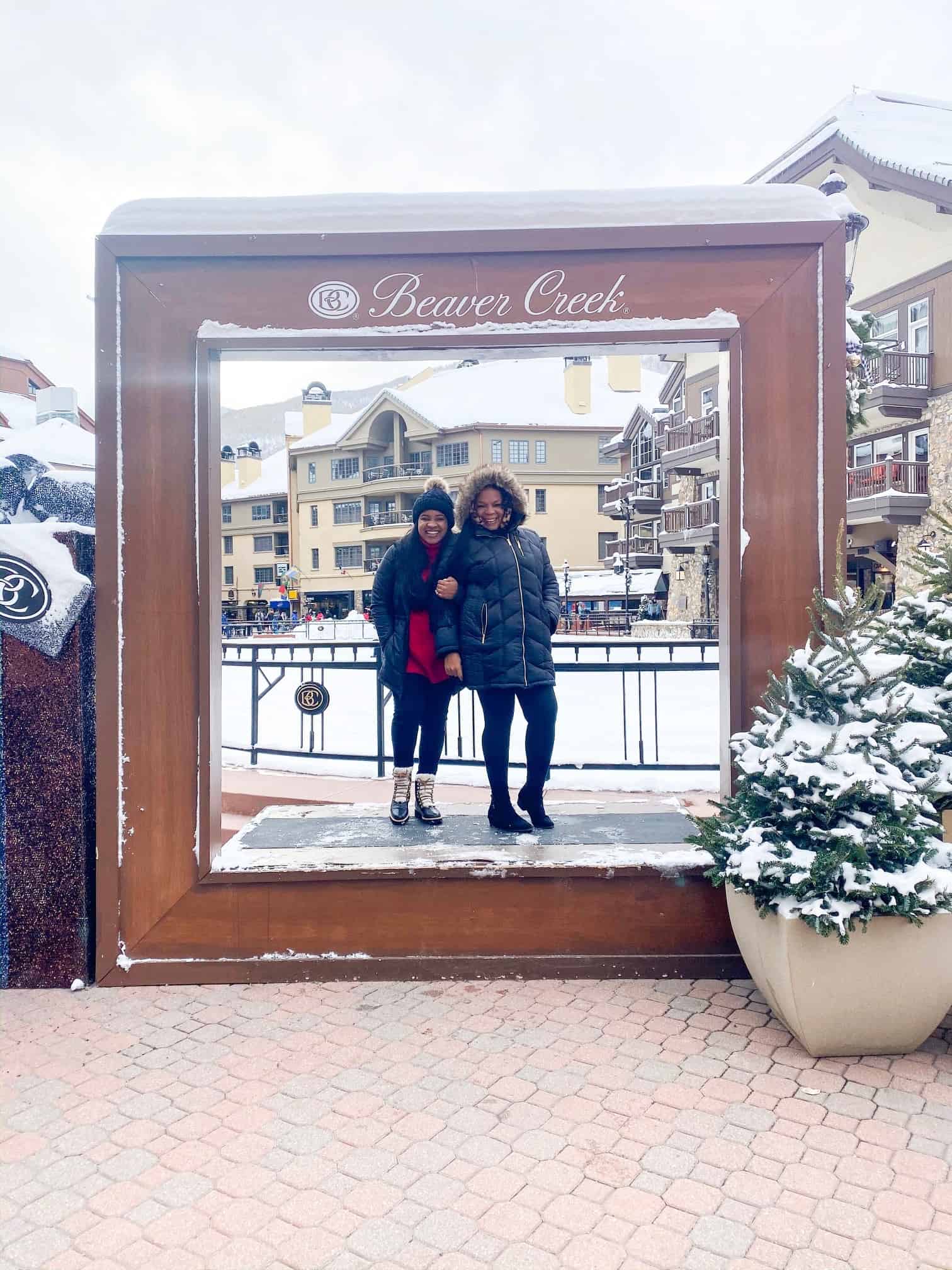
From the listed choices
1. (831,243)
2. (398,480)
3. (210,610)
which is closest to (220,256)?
(210,610)

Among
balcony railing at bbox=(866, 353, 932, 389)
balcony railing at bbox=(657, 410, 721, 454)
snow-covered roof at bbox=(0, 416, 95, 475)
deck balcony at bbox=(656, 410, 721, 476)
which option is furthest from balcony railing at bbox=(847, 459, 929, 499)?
snow-covered roof at bbox=(0, 416, 95, 475)

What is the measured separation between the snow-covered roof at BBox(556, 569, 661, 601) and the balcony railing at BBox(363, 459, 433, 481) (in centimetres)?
889

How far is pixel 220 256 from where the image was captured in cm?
396

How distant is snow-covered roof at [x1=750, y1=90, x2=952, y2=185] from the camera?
22.1 metres

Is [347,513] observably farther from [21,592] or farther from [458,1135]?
[458,1135]

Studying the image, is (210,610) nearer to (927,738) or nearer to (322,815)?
(322,815)

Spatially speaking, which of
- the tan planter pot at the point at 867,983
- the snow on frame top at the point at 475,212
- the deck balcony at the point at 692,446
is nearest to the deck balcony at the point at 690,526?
the deck balcony at the point at 692,446

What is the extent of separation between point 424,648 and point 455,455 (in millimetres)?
38301

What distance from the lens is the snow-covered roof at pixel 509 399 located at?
4156 cm

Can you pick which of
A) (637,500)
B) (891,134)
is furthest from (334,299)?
(637,500)

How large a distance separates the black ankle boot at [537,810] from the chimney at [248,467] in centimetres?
6415

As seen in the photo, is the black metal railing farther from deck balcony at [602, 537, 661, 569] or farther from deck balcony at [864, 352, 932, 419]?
deck balcony at [602, 537, 661, 569]

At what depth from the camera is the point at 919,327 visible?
76.7 ft

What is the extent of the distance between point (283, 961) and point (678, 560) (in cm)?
3349
